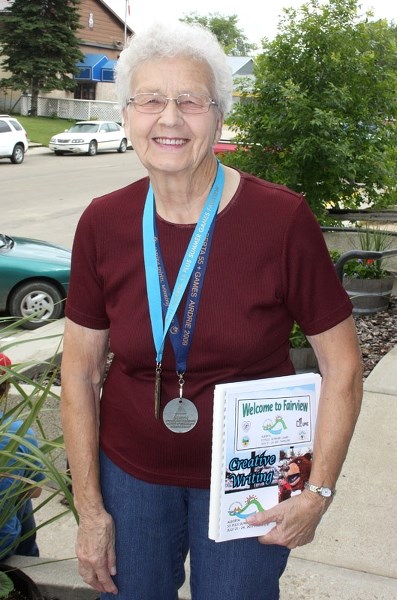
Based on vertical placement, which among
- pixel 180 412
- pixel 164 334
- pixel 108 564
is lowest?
pixel 108 564

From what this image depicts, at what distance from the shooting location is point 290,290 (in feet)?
6.04

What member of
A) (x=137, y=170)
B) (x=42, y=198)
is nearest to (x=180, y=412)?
(x=42, y=198)

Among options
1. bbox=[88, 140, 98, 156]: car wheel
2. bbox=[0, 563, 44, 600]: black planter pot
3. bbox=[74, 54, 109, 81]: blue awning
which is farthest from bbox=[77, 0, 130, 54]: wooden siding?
bbox=[0, 563, 44, 600]: black planter pot

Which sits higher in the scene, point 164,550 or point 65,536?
point 164,550

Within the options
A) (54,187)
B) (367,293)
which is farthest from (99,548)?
(54,187)

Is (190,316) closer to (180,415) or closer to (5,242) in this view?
(180,415)

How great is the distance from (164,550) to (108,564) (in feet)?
0.50

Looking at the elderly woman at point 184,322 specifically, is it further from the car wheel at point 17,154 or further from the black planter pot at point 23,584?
the car wheel at point 17,154

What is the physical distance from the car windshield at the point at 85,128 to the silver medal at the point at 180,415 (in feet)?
99.6

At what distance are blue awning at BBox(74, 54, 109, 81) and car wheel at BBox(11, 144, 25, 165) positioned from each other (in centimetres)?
2479

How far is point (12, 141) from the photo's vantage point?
2597 cm

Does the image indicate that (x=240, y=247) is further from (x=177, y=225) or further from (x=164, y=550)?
(x=164, y=550)

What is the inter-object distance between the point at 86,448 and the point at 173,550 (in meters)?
0.34

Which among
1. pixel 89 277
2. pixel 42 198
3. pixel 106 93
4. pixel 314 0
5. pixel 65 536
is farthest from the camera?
pixel 106 93
